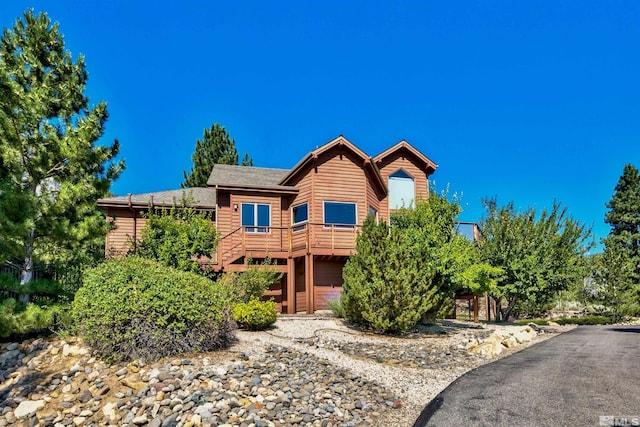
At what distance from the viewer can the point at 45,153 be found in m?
10.6

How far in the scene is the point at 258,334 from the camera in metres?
11.5

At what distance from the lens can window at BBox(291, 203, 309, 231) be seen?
20.2 metres

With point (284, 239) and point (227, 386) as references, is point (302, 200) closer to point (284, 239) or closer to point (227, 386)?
point (284, 239)

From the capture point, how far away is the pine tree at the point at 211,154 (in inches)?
1478

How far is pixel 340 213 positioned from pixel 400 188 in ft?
16.7

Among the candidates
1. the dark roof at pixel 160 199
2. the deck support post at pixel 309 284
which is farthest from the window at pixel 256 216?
the deck support post at pixel 309 284

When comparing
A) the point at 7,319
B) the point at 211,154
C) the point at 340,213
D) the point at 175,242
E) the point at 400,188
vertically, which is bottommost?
the point at 7,319

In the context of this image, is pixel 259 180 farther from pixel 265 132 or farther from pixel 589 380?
pixel 265 132

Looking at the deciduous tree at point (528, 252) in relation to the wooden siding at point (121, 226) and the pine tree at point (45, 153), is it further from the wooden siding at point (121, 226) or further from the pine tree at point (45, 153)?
the wooden siding at point (121, 226)

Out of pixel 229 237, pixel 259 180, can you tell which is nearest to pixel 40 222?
pixel 229 237

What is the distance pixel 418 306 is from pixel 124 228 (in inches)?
576

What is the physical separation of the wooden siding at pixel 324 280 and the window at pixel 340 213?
1852 mm

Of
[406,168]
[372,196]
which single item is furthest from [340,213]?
[406,168]

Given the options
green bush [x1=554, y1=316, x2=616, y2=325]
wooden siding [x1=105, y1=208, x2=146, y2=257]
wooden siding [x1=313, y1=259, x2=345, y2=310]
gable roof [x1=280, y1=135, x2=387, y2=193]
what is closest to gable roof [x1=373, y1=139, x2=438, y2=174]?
gable roof [x1=280, y1=135, x2=387, y2=193]
